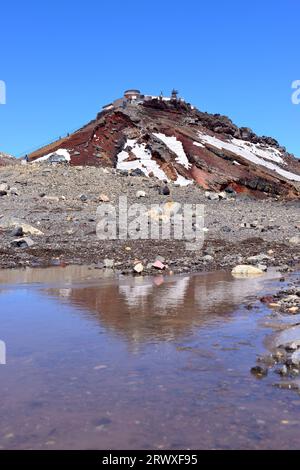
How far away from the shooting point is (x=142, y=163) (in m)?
30.7

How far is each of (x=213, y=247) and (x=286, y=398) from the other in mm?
12134

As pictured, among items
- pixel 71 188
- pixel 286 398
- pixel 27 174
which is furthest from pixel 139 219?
pixel 286 398

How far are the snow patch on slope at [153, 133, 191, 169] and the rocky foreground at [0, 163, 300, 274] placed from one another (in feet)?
10.7

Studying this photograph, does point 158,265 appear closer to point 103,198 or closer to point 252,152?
point 103,198

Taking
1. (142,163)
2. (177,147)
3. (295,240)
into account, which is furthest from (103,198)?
(177,147)

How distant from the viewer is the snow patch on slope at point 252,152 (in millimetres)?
37406

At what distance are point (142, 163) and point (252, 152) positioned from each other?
14684mm

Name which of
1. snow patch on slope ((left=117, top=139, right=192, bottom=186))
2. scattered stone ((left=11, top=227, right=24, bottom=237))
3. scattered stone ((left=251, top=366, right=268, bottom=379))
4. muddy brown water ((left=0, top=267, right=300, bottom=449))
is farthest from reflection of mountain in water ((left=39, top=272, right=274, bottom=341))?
snow patch on slope ((left=117, top=139, right=192, bottom=186))

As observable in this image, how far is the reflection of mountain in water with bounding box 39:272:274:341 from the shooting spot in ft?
22.3

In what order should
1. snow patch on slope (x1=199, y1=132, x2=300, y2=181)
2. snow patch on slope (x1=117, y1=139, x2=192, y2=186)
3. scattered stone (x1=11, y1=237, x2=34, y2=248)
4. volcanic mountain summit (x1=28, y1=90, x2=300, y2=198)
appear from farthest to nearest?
snow patch on slope (x1=199, y1=132, x2=300, y2=181), volcanic mountain summit (x1=28, y1=90, x2=300, y2=198), snow patch on slope (x1=117, y1=139, x2=192, y2=186), scattered stone (x1=11, y1=237, x2=34, y2=248)

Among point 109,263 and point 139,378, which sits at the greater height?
point 109,263

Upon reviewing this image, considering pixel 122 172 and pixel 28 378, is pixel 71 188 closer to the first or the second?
pixel 122 172

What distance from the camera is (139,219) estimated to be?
19.2 metres

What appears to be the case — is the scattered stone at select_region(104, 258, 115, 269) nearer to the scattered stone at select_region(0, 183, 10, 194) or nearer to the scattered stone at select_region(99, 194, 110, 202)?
the scattered stone at select_region(99, 194, 110, 202)
